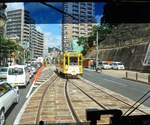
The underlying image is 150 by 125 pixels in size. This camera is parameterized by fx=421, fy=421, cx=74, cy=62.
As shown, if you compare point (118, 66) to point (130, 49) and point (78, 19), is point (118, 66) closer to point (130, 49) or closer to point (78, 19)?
point (130, 49)

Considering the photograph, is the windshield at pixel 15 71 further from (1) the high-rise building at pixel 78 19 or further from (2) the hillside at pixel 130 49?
(2) the hillside at pixel 130 49

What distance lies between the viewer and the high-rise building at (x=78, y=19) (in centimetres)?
711

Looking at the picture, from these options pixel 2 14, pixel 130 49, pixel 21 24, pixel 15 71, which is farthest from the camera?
pixel 130 49

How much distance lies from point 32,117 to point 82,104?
5.36 meters

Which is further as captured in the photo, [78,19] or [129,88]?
[129,88]

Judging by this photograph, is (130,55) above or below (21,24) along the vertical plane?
below

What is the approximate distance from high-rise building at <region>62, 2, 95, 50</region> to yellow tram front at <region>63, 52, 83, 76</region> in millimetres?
40018

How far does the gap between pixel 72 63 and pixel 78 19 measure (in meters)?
41.5

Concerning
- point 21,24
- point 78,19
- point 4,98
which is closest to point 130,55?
point 4,98

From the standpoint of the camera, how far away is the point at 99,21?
24.4 feet

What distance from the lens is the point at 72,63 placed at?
161 feet

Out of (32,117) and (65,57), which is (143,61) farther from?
(32,117)

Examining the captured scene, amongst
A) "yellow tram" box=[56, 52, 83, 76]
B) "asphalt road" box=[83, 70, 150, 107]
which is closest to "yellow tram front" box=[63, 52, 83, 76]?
"yellow tram" box=[56, 52, 83, 76]

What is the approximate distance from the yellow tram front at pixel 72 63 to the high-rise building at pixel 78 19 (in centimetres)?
4002
